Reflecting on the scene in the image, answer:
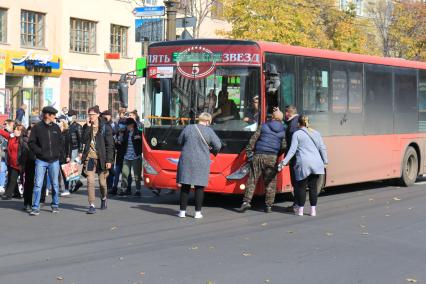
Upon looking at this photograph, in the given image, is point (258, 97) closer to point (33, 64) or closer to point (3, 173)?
point (3, 173)

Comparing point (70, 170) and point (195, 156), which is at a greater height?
point (195, 156)

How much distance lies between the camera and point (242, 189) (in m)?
13.5

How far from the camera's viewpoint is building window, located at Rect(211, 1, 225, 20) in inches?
1431

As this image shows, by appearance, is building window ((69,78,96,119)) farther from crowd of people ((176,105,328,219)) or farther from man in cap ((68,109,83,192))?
crowd of people ((176,105,328,219))

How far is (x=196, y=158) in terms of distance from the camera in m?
12.4

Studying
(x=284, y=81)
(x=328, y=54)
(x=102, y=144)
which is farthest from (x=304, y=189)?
(x=328, y=54)

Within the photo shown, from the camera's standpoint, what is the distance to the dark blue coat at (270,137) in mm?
12953

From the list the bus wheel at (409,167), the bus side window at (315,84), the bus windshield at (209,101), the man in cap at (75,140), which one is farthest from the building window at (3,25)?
the bus side window at (315,84)

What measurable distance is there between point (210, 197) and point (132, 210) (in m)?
2.54

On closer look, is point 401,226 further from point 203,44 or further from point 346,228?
→ point 203,44

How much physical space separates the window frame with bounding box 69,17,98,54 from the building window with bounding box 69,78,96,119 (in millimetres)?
1468

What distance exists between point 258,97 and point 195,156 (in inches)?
68.4

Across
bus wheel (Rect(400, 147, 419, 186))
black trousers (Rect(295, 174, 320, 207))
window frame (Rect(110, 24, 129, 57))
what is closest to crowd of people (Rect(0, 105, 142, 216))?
black trousers (Rect(295, 174, 320, 207))

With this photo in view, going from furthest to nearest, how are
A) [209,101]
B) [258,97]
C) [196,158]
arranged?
[209,101] → [258,97] → [196,158]
